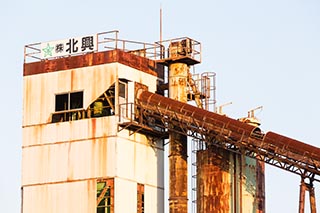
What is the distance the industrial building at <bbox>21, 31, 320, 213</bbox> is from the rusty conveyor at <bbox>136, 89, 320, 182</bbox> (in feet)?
0.29

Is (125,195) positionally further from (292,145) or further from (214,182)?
(292,145)

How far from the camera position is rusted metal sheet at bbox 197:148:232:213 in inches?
2958

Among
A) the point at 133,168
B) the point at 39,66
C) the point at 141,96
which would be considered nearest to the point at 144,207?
the point at 133,168

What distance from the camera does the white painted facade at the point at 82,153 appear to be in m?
74.1

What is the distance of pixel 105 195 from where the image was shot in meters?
73.6

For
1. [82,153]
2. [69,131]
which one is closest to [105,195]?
[82,153]

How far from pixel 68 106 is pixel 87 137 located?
2976mm

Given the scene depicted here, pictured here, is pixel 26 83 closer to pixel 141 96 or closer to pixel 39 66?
pixel 39 66

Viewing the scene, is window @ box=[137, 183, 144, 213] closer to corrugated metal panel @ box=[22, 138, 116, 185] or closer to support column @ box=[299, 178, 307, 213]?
corrugated metal panel @ box=[22, 138, 116, 185]

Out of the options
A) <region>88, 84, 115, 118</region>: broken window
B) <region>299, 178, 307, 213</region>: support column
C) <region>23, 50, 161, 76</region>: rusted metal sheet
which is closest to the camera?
<region>299, 178, 307, 213</region>: support column

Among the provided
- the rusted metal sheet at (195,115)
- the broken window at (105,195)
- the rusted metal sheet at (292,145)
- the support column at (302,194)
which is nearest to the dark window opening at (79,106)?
the rusted metal sheet at (195,115)

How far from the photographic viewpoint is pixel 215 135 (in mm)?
73438

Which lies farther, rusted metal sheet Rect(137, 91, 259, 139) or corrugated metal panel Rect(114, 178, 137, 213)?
corrugated metal panel Rect(114, 178, 137, 213)

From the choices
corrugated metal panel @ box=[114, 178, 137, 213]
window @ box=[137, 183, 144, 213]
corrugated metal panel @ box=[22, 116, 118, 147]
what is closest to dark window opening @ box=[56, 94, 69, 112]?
corrugated metal panel @ box=[22, 116, 118, 147]
